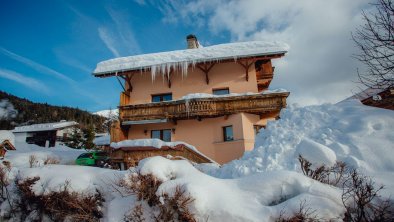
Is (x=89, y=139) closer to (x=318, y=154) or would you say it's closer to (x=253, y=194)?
(x=253, y=194)

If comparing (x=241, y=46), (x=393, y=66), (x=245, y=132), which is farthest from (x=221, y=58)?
(x=393, y=66)

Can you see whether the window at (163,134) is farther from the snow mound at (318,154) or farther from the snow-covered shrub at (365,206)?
the snow-covered shrub at (365,206)

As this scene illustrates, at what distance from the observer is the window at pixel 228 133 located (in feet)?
52.8

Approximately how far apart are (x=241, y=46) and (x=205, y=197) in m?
15.0

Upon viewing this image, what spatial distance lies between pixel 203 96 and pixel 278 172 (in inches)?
450

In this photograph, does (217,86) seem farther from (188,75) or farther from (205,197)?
(205,197)

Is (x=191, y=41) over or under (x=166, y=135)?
over

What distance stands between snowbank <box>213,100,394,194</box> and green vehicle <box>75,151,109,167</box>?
10.9m

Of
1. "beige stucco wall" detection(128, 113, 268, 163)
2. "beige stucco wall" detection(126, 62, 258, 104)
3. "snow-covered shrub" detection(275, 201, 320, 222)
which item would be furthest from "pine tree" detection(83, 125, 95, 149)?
"snow-covered shrub" detection(275, 201, 320, 222)

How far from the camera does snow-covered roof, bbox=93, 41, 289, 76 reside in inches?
651

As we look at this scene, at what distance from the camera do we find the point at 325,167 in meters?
4.66

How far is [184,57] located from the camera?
57.7ft

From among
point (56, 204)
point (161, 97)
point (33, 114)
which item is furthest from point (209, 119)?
point (33, 114)

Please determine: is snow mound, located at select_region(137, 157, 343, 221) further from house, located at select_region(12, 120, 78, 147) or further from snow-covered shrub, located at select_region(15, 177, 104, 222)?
house, located at select_region(12, 120, 78, 147)
